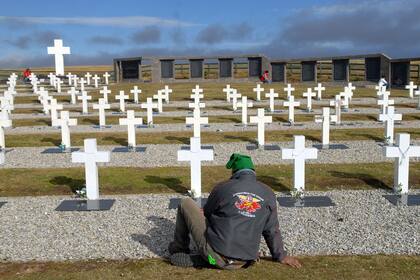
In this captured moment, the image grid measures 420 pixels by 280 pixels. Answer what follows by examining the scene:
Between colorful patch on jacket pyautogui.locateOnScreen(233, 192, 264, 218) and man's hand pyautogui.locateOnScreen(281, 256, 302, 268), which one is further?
man's hand pyautogui.locateOnScreen(281, 256, 302, 268)

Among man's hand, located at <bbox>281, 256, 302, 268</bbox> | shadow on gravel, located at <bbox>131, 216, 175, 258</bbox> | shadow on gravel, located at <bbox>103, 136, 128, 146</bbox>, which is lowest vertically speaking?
shadow on gravel, located at <bbox>131, 216, 175, 258</bbox>

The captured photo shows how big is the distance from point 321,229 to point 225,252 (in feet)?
8.42

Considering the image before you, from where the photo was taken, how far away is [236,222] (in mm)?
5918

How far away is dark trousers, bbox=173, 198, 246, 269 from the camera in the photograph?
6.08 metres

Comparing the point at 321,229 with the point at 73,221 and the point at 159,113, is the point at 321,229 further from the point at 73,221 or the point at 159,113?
the point at 159,113

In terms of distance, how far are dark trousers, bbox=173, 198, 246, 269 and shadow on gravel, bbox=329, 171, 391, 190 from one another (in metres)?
5.58

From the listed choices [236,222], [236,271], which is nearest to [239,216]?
[236,222]

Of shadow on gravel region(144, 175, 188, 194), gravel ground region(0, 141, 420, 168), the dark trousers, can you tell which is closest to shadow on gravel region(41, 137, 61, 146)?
gravel ground region(0, 141, 420, 168)

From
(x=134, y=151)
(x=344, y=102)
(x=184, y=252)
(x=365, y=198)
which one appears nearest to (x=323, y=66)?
(x=344, y=102)

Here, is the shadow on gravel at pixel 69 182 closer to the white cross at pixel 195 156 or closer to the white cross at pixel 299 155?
the white cross at pixel 195 156

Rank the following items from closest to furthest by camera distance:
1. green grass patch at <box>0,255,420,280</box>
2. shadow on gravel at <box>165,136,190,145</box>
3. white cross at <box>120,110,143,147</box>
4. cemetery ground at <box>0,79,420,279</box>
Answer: green grass patch at <box>0,255,420,280</box>, cemetery ground at <box>0,79,420,279</box>, white cross at <box>120,110,143,147</box>, shadow on gravel at <box>165,136,190,145</box>

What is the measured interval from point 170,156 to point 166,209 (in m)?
5.49

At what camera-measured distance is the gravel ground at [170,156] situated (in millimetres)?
13734

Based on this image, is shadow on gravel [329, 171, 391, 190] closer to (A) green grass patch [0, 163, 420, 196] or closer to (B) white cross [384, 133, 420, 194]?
(A) green grass patch [0, 163, 420, 196]
